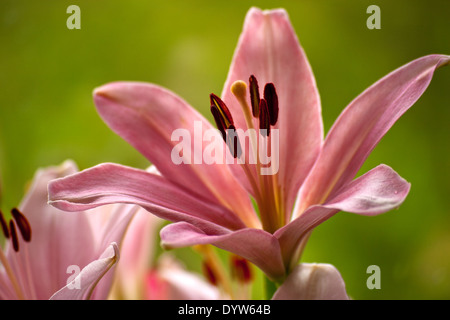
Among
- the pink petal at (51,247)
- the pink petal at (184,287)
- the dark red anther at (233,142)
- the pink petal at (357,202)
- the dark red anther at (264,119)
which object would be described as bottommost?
the pink petal at (184,287)

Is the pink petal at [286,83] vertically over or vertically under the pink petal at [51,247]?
over

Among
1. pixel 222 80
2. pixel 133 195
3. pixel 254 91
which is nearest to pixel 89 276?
pixel 133 195

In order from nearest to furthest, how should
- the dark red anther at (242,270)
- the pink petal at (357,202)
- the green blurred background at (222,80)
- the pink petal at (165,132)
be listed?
the pink petal at (357,202), the pink petal at (165,132), the dark red anther at (242,270), the green blurred background at (222,80)

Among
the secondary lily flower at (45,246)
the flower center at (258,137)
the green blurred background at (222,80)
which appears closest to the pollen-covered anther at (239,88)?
the flower center at (258,137)

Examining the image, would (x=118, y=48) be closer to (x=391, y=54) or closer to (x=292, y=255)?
(x=391, y=54)

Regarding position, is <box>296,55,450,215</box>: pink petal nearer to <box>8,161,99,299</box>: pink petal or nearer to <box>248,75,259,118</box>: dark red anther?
<box>248,75,259,118</box>: dark red anther

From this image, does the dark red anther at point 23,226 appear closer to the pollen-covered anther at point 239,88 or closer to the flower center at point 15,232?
the flower center at point 15,232

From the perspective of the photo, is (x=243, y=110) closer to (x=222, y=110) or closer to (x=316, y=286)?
(x=222, y=110)
